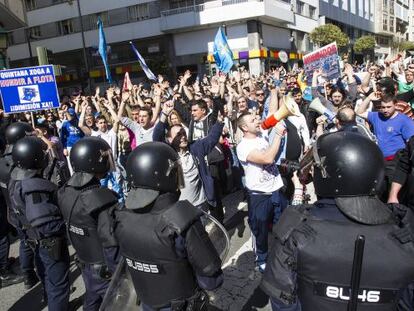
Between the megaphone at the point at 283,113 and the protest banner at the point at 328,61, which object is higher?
the protest banner at the point at 328,61

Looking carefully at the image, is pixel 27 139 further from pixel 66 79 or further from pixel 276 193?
pixel 66 79

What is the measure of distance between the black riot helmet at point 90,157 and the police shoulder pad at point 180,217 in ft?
3.91

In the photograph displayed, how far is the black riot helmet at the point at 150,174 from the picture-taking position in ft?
8.09

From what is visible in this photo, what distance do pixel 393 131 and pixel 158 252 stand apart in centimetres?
345

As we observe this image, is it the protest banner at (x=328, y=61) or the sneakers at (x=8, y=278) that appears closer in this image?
the sneakers at (x=8, y=278)

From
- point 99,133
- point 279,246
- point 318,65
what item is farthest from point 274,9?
point 279,246

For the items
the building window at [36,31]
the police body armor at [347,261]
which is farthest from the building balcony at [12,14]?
the building window at [36,31]

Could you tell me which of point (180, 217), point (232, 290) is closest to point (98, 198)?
point (180, 217)

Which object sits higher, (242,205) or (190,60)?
(190,60)

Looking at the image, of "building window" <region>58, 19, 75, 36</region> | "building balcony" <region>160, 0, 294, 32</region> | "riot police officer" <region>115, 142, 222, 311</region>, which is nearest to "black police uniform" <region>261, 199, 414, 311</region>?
"riot police officer" <region>115, 142, 222, 311</region>

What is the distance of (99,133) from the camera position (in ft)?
23.3

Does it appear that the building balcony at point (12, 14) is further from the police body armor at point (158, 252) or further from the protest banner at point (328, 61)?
the police body armor at point (158, 252)

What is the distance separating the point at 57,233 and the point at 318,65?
22.5 ft

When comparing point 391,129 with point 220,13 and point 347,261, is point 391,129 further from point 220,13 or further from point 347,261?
point 220,13
